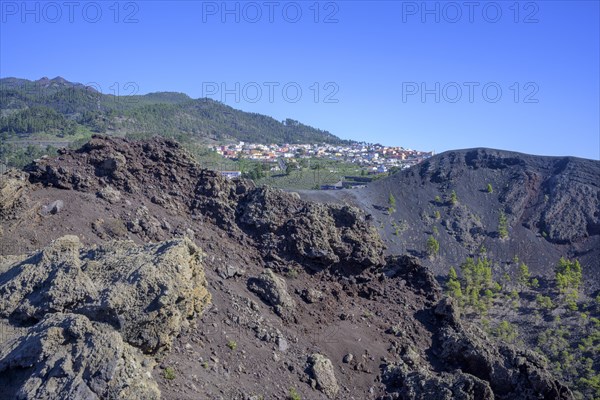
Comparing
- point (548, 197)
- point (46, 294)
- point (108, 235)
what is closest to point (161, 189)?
point (108, 235)

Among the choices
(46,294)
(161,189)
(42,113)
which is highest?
(42,113)

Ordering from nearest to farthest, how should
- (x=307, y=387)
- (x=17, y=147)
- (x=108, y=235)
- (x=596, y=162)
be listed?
(x=307, y=387) → (x=108, y=235) → (x=596, y=162) → (x=17, y=147)

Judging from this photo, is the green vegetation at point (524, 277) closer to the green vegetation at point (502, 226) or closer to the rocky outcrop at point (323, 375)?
the green vegetation at point (502, 226)

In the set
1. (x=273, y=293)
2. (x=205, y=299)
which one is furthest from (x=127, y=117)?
(x=205, y=299)

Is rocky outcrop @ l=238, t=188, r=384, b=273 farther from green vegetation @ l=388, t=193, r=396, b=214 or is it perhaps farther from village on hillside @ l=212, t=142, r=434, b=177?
village on hillside @ l=212, t=142, r=434, b=177

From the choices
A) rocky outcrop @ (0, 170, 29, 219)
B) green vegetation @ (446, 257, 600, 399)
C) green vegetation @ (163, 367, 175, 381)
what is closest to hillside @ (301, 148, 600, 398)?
green vegetation @ (446, 257, 600, 399)

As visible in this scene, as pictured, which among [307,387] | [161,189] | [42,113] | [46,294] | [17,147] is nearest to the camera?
[46,294]

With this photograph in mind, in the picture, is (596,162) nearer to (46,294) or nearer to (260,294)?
(260,294)
